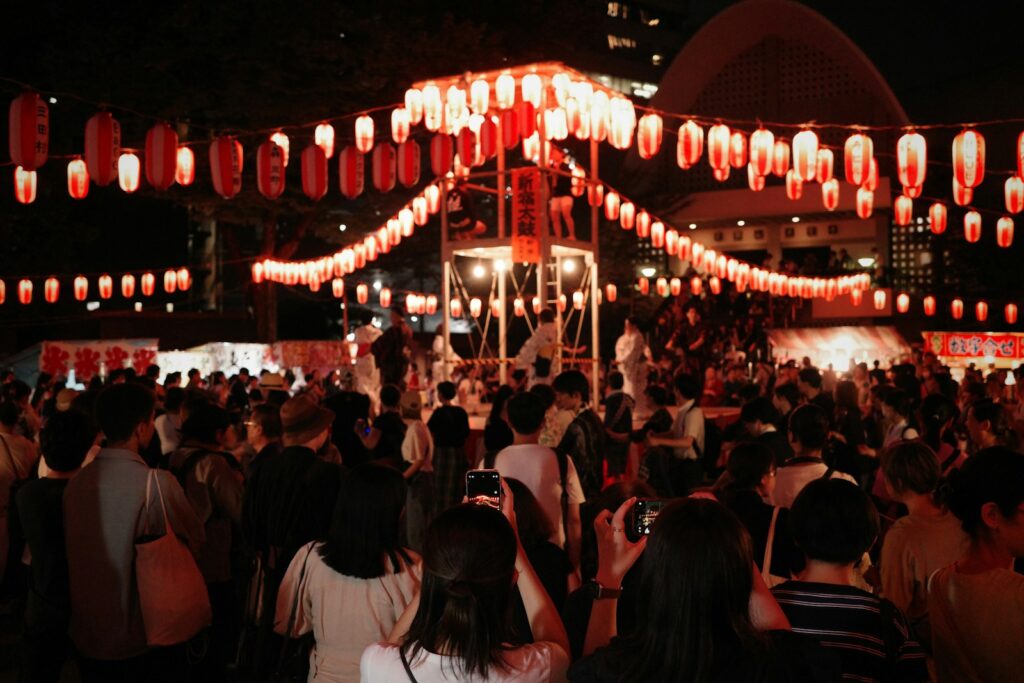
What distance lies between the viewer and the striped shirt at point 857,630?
2.40 meters

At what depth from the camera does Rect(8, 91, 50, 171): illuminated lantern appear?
32.1ft

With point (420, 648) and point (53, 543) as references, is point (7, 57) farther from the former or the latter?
point (420, 648)

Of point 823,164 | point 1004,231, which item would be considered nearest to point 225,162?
point 823,164

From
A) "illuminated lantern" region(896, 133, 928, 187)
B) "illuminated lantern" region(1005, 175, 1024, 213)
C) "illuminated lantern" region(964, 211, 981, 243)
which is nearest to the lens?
"illuminated lantern" region(896, 133, 928, 187)

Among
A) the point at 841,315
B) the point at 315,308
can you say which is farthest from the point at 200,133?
the point at 841,315

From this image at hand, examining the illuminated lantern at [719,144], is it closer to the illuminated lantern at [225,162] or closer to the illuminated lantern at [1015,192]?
the illuminated lantern at [1015,192]

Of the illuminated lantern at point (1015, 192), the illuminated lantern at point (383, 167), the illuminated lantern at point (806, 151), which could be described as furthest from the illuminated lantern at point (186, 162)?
the illuminated lantern at point (1015, 192)

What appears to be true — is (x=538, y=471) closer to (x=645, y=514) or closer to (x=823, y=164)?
(x=645, y=514)

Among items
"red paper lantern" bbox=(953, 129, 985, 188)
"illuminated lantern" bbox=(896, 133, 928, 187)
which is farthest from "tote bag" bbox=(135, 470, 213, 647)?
"illuminated lantern" bbox=(896, 133, 928, 187)

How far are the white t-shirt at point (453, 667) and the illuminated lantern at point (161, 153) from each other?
Answer: 970 centimetres

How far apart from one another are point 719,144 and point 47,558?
12.1 m

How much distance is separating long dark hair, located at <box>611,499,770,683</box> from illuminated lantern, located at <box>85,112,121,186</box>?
9974 mm

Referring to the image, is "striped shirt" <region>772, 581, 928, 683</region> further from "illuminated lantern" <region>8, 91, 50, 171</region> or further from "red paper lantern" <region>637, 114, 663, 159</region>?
"red paper lantern" <region>637, 114, 663, 159</region>

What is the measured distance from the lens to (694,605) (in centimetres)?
199
